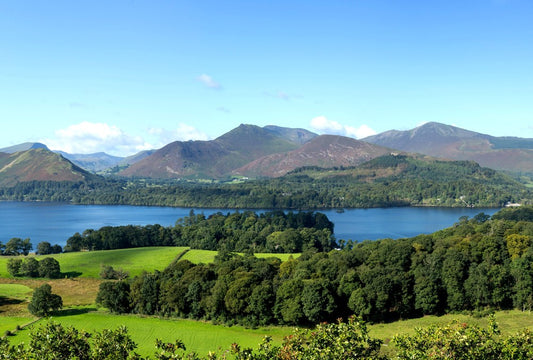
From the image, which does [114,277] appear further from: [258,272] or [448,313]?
[448,313]

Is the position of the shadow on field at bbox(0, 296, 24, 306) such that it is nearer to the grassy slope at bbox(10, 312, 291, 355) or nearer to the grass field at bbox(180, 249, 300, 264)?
the grassy slope at bbox(10, 312, 291, 355)

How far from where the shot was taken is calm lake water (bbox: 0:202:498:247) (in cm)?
12194

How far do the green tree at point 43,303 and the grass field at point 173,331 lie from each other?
1.86 meters

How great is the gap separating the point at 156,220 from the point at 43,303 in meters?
108

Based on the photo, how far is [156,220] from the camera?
155 m

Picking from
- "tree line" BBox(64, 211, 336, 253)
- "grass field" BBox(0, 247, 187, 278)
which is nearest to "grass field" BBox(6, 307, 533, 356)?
"grass field" BBox(0, 247, 187, 278)

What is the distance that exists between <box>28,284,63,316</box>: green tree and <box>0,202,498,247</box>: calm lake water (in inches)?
2588

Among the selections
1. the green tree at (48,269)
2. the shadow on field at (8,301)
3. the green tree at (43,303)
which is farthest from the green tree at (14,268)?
the green tree at (43,303)

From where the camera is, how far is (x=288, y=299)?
44.6 m

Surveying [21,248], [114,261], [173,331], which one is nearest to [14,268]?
[114,261]

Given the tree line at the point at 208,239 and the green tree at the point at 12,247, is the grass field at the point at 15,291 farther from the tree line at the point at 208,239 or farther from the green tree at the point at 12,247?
the green tree at the point at 12,247

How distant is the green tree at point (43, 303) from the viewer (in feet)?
158

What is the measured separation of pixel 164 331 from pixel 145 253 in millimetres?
45845

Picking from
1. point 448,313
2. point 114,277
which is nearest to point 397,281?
point 448,313
